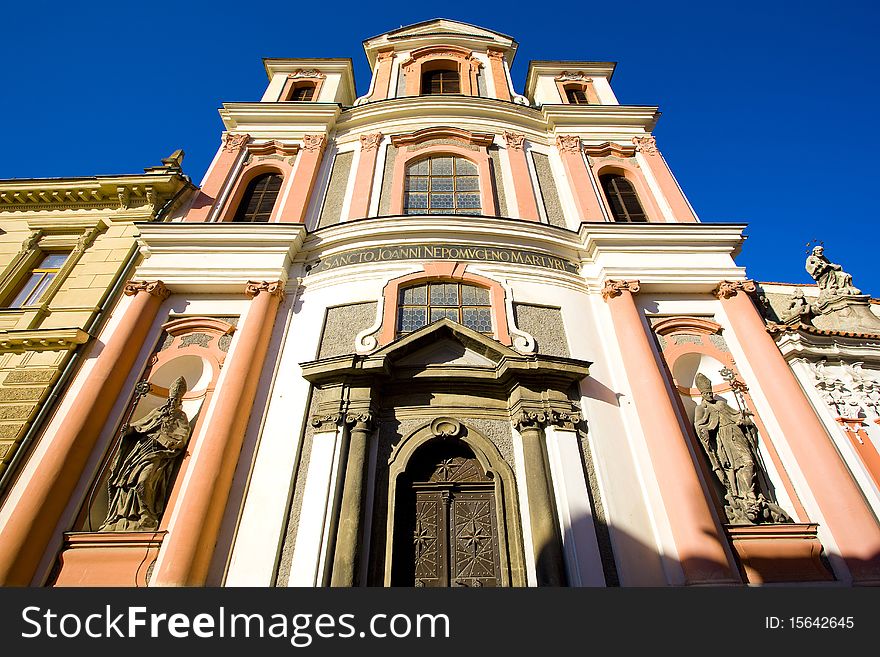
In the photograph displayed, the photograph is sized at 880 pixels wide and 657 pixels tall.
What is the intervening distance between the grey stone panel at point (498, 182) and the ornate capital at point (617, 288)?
315 centimetres

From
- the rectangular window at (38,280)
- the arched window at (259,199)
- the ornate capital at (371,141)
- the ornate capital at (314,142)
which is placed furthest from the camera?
the ornate capital at (314,142)

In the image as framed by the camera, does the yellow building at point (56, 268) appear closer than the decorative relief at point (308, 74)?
Yes

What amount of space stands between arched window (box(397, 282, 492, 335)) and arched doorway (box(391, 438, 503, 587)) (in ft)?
8.26

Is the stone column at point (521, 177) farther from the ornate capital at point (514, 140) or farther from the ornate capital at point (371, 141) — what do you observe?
the ornate capital at point (371, 141)

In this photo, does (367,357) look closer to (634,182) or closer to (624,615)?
(624,615)

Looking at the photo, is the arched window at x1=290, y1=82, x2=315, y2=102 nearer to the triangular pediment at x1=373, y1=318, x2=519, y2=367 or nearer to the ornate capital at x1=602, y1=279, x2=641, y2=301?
the triangular pediment at x1=373, y1=318, x2=519, y2=367

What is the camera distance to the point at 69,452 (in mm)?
7527

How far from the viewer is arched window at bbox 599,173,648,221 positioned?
12.6 meters

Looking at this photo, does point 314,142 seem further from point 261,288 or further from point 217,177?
point 261,288

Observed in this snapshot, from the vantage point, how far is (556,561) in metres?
6.52

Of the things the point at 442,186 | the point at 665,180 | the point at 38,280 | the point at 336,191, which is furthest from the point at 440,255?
the point at 38,280

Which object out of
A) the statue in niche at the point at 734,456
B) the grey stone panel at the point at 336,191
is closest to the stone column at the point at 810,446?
the statue in niche at the point at 734,456

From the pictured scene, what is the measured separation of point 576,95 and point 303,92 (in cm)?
998

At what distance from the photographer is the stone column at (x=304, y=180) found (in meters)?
11.7
